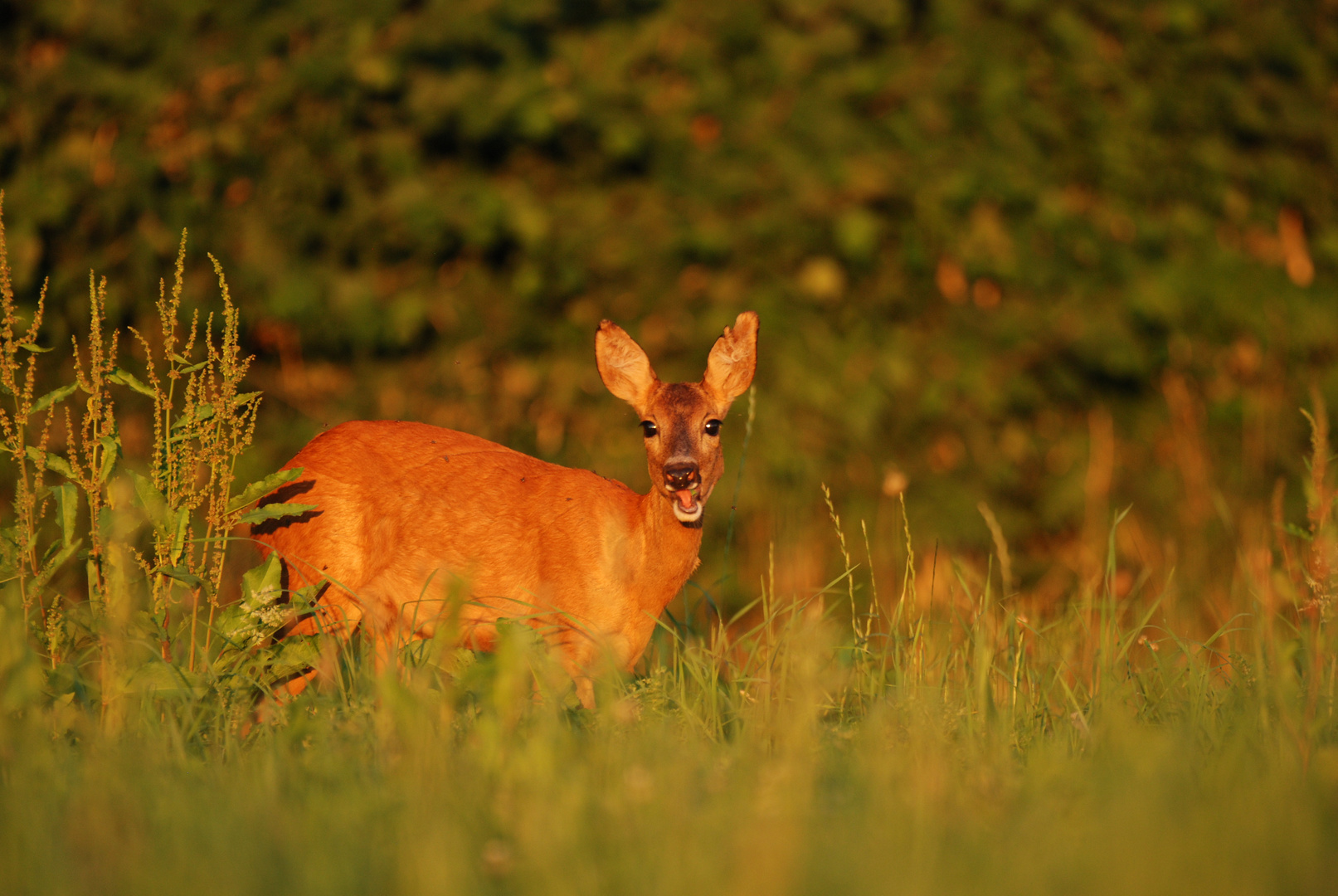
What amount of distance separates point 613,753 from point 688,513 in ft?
5.41

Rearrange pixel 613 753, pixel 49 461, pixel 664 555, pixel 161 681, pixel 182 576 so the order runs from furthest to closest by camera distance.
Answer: pixel 664 555, pixel 49 461, pixel 182 576, pixel 161 681, pixel 613 753

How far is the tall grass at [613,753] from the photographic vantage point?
2270 mm

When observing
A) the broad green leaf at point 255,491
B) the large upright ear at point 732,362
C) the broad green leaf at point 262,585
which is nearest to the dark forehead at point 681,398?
the large upright ear at point 732,362

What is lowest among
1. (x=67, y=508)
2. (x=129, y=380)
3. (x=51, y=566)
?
(x=51, y=566)

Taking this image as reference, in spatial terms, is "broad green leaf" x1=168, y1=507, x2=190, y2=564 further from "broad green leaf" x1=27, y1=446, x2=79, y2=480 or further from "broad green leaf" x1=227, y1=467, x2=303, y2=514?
"broad green leaf" x1=27, y1=446, x2=79, y2=480

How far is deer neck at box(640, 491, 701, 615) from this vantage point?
185 inches

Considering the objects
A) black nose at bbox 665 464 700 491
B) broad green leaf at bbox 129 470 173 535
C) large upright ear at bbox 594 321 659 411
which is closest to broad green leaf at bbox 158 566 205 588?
broad green leaf at bbox 129 470 173 535

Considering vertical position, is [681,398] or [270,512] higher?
[681,398]

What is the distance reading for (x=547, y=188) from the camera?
6.66m

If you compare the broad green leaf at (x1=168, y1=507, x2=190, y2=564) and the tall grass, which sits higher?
the broad green leaf at (x1=168, y1=507, x2=190, y2=564)

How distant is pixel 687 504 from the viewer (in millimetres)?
4559

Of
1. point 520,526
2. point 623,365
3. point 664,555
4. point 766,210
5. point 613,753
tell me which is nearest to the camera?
point 613,753

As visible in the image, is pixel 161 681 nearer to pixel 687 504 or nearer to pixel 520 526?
pixel 520 526

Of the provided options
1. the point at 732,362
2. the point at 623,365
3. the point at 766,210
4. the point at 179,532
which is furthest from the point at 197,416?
the point at 766,210
